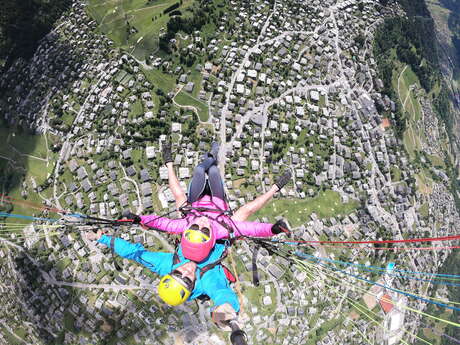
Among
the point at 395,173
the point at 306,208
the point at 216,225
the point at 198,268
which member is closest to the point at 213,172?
the point at 216,225

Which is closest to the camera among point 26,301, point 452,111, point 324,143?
point 26,301

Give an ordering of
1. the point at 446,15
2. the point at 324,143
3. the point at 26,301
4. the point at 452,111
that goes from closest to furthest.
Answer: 1. the point at 26,301
2. the point at 324,143
3. the point at 452,111
4. the point at 446,15

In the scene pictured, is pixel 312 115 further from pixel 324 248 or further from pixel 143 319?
pixel 143 319

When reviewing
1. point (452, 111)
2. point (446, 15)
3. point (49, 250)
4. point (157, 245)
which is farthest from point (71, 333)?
point (446, 15)

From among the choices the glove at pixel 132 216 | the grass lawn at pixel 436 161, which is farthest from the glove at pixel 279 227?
the grass lawn at pixel 436 161

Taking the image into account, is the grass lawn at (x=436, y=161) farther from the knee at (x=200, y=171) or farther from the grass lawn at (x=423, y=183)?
the knee at (x=200, y=171)

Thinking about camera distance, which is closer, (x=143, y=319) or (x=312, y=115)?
(x=143, y=319)

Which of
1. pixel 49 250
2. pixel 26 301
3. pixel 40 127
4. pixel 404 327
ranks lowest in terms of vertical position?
pixel 404 327

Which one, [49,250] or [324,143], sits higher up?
[324,143]
